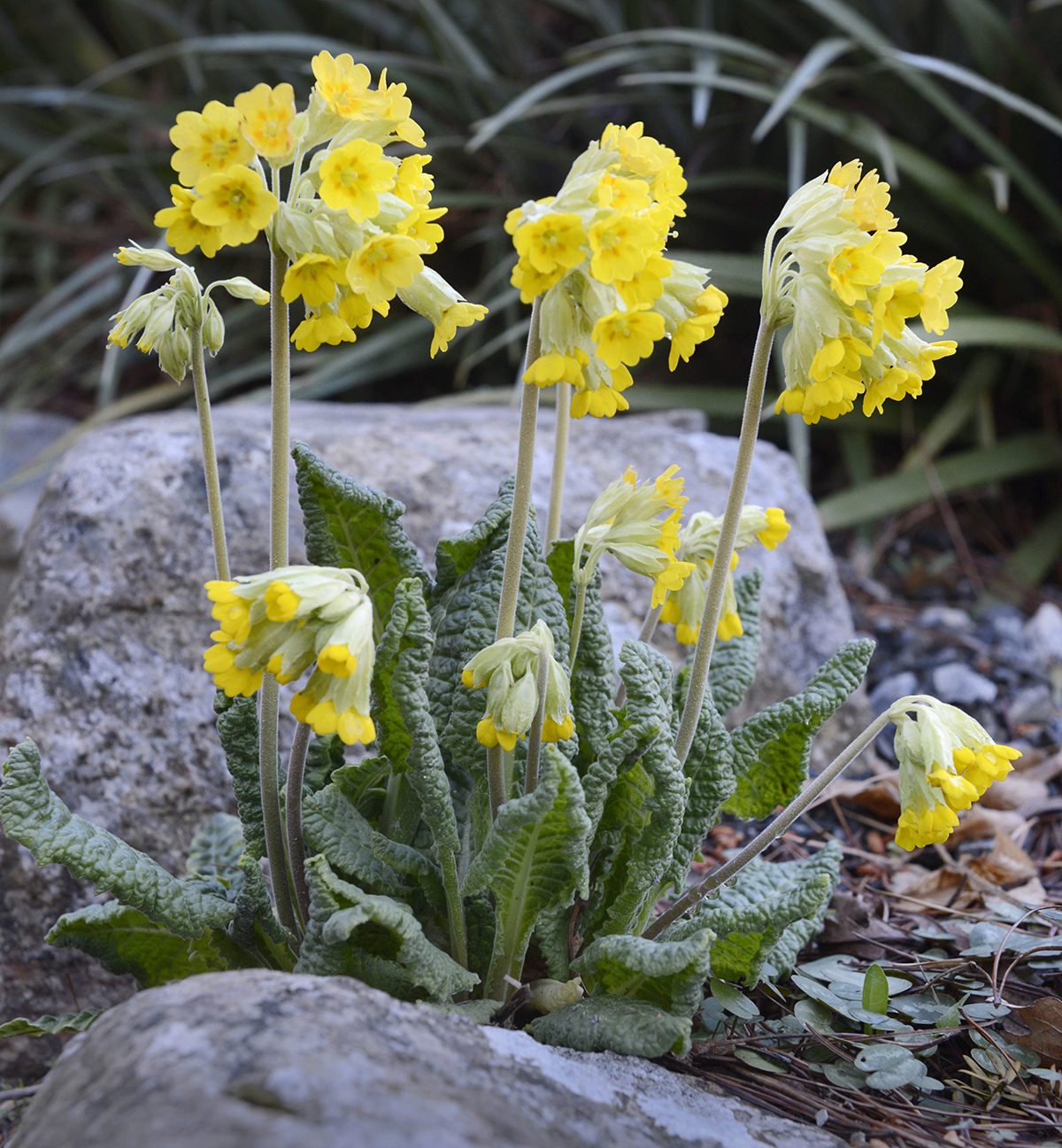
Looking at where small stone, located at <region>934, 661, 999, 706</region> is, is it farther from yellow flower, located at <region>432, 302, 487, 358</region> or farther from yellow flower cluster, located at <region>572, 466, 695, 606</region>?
yellow flower, located at <region>432, 302, 487, 358</region>

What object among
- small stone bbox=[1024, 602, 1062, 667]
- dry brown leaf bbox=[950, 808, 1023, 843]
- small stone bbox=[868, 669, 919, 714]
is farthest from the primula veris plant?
small stone bbox=[1024, 602, 1062, 667]

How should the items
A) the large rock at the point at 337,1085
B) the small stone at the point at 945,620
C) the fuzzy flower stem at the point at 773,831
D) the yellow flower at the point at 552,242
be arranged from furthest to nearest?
the small stone at the point at 945,620, the fuzzy flower stem at the point at 773,831, the yellow flower at the point at 552,242, the large rock at the point at 337,1085

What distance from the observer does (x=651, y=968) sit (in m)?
1.33

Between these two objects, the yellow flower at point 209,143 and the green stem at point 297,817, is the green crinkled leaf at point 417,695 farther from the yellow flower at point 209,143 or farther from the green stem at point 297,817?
the yellow flower at point 209,143

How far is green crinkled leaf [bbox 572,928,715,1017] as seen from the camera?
130 cm

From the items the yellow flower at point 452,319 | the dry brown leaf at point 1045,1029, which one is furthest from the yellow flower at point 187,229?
the dry brown leaf at point 1045,1029

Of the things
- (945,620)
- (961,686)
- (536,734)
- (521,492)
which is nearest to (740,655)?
(536,734)

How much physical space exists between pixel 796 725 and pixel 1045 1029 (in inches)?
20.9

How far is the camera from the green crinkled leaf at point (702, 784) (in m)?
1.59

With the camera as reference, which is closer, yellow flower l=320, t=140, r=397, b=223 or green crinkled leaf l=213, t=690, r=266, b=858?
yellow flower l=320, t=140, r=397, b=223

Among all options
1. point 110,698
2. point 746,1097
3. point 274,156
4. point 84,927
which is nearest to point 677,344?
point 274,156

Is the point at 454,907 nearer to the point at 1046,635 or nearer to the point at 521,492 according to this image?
the point at 521,492

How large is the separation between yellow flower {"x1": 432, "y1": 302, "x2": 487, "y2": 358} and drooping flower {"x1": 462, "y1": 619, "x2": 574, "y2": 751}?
38 centimetres

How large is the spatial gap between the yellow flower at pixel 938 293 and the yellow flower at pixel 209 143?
0.77m
